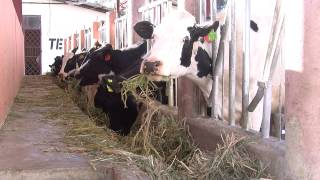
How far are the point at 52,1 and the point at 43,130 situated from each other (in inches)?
789

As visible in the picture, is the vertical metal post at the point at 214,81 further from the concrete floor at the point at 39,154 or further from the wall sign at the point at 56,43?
the wall sign at the point at 56,43

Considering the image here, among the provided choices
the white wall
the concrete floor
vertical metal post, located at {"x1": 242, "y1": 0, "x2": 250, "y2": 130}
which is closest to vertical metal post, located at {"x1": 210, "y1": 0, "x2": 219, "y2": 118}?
vertical metal post, located at {"x1": 242, "y1": 0, "x2": 250, "y2": 130}

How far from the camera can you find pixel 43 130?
15.1 ft

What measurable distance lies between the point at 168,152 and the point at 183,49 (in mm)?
962

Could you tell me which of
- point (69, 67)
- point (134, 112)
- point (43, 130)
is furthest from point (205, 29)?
point (69, 67)

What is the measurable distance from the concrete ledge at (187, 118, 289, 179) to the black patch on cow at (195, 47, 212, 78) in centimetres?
45

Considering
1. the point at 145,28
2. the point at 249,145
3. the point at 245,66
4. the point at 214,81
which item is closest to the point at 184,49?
the point at 214,81

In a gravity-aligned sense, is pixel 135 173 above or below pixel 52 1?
below

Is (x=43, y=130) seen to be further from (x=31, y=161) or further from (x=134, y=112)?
(x=134, y=112)

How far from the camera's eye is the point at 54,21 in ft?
78.0

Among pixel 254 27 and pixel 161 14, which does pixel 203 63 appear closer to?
pixel 254 27

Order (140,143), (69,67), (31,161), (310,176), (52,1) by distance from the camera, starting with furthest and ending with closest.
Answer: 1. (52,1)
2. (69,67)
3. (140,143)
4. (31,161)
5. (310,176)

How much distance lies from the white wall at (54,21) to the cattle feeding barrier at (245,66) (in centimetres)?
1908

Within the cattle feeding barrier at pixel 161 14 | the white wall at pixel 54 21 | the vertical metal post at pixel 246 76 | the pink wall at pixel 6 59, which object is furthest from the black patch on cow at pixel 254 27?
the white wall at pixel 54 21
